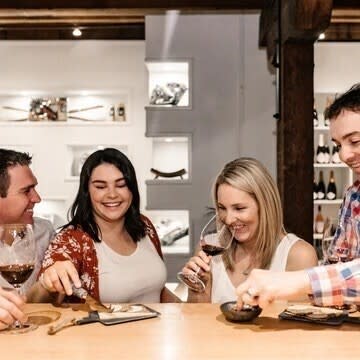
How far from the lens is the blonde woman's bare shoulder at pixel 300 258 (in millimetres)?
2258

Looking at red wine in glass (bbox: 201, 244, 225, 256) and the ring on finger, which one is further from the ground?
red wine in glass (bbox: 201, 244, 225, 256)

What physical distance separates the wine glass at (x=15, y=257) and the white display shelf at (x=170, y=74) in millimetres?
3113

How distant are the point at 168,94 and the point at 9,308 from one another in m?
3.62

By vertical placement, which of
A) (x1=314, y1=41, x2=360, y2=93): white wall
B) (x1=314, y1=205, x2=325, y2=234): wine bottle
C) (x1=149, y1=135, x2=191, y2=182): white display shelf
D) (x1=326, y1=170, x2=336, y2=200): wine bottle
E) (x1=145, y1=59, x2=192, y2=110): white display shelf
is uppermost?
(x1=314, y1=41, x2=360, y2=93): white wall

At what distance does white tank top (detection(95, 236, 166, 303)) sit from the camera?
7.99ft

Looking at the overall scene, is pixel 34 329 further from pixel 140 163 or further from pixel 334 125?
pixel 140 163

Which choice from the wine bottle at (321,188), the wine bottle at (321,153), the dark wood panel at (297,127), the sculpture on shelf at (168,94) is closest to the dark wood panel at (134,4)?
the dark wood panel at (297,127)

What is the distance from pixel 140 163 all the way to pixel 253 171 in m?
4.28

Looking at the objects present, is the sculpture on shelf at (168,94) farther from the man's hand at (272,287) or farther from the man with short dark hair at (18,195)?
the man's hand at (272,287)

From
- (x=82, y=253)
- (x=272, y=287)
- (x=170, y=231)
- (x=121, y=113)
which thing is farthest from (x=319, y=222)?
(x=272, y=287)

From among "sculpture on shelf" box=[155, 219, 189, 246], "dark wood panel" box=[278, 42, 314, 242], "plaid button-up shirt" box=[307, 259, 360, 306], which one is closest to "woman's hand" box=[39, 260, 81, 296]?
"plaid button-up shirt" box=[307, 259, 360, 306]

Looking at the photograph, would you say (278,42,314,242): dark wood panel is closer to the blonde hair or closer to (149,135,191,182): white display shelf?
the blonde hair

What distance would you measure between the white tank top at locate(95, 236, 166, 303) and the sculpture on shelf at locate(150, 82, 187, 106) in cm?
254

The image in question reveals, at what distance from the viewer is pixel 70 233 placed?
2.45 meters
